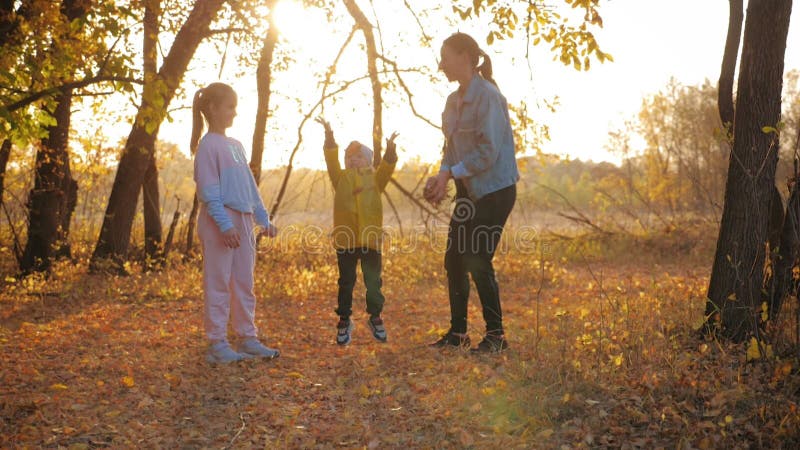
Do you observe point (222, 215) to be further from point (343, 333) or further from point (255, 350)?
point (343, 333)

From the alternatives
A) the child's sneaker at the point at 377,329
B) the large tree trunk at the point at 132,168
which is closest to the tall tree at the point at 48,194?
the large tree trunk at the point at 132,168

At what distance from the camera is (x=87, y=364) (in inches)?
213

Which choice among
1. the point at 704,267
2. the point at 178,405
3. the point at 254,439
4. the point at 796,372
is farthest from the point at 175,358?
the point at 704,267

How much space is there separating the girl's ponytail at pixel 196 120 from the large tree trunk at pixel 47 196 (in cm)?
596

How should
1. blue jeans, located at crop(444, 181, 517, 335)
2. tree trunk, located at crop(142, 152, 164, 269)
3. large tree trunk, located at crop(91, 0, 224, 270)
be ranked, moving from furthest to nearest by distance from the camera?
tree trunk, located at crop(142, 152, 164, 269) < large tree trunk, located at crop(91, 0, 224, 270) < blue jeans, located at crop(444, 181, 517, 335)

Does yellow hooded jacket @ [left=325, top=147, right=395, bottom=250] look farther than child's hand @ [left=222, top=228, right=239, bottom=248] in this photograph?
Yes

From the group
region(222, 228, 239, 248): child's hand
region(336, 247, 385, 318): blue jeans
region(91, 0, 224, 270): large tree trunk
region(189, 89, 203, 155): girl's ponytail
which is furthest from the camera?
region(91, 0, 224, 270): large tree trunk

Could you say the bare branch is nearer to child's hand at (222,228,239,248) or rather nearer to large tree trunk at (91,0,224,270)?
large tree trunk at (91,0,224,270)

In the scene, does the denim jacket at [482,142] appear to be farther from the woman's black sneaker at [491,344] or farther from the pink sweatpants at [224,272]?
the pink sweatpants at [224,272]

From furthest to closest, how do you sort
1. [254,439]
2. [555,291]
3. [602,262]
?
[602,262] < [555,291] < [254,439]

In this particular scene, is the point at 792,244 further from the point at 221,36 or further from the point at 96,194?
the point at 96,194

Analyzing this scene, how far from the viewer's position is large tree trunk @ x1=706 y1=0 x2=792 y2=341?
510 centimetres

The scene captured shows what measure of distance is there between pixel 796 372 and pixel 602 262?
8.66m

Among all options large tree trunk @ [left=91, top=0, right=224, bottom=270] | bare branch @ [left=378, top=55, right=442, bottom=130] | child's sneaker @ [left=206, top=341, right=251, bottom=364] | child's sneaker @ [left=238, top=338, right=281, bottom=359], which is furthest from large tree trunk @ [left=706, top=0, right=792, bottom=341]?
large tree trunk @ [left=91, top=0, right=224, bottom=270]
